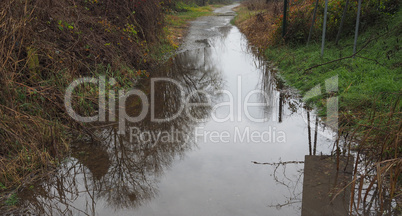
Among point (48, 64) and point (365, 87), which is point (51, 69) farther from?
point (365, 87)

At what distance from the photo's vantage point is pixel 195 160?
4.26m

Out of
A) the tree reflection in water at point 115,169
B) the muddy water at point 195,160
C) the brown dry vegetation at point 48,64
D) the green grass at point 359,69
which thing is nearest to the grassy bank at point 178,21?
the brown dry vegetation at point 48,64

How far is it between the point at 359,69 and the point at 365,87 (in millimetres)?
992

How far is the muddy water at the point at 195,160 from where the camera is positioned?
132 inches

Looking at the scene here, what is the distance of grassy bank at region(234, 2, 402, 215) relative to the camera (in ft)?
10.6

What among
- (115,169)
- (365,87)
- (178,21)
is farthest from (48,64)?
(178,21)

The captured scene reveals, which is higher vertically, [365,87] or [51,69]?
[51,69]

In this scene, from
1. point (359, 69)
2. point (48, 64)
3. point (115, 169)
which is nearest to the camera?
point (115, 169)

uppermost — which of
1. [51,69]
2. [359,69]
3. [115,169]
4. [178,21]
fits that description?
[178,21]

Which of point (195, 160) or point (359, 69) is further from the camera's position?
point (359, 69)

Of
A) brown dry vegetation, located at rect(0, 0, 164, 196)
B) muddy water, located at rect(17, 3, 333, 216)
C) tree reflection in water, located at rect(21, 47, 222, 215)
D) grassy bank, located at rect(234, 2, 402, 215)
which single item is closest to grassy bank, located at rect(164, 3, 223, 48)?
grassy bank, located at rect(234, 2, 402, 215)

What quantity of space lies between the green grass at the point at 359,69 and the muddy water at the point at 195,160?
59 centimetres

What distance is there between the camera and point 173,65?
32.7 feet

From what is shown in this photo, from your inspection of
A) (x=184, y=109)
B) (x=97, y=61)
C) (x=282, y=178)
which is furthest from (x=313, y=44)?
(x=282, y=178)
